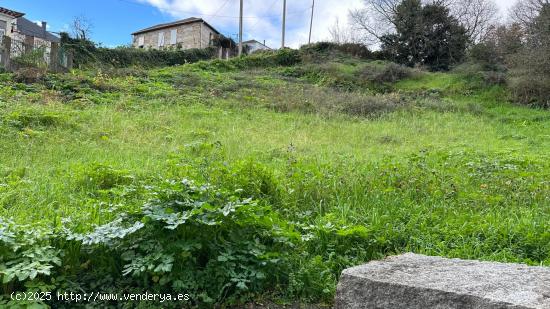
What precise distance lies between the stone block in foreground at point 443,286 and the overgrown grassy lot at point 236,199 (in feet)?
1.38

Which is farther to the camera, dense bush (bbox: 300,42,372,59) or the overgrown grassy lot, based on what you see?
dense bush (bbox: 300,42,372,59)

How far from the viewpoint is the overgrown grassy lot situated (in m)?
2.54

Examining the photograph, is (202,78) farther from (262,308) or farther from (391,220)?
(262,308)

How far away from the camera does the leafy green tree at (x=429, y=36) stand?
1051 inches

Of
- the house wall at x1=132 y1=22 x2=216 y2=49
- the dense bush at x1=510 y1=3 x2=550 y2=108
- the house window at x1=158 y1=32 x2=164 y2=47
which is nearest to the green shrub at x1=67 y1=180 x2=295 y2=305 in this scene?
the dense bush at x1=510 y1=3 x2=550 y2=108

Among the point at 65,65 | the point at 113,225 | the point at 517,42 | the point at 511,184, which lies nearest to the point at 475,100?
the point at 517,42

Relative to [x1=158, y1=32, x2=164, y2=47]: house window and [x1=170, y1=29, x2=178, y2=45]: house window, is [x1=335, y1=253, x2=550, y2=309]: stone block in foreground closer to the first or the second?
[x1=170, y1=29, x2=178, y2=45]: house window

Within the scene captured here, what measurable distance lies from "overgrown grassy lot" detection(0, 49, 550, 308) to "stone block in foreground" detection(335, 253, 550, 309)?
0.42 m

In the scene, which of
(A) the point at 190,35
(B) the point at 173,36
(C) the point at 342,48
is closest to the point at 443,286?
(C) the point at 342,48

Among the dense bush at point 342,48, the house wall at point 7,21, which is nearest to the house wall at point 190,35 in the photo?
the house wall at point 7,21

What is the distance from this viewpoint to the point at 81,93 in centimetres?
1209

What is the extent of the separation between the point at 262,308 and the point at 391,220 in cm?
181

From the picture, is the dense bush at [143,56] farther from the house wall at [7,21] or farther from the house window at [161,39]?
the house window at [161,39]

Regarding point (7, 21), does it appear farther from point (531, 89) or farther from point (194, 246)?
point (194, 246)
